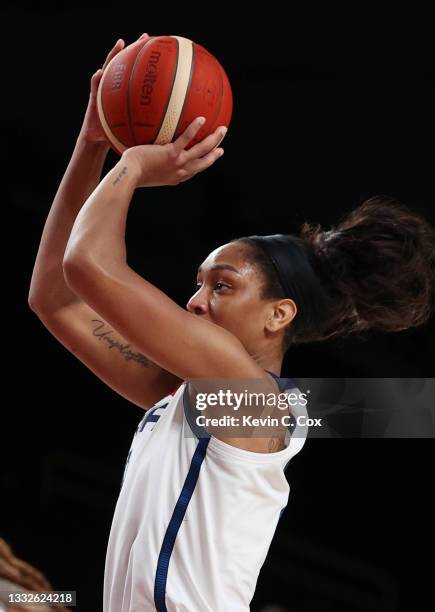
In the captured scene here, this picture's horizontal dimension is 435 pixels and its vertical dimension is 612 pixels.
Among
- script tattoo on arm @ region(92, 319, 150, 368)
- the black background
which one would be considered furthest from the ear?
the black background

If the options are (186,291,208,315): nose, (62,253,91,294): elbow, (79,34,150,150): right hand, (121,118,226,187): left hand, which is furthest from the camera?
(79,34,150,150): right hand

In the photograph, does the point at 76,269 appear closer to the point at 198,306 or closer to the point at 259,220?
the point at 198,306

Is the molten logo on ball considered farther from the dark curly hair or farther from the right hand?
the dark curly hair

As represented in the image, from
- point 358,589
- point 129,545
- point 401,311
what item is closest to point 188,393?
point 129,545

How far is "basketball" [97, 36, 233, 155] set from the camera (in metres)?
1.64

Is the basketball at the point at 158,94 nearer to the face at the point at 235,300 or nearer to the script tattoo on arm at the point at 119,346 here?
the face at the point at 235,300

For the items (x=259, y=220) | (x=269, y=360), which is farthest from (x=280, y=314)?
(x=259, y=220)

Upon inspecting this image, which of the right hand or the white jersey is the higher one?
the right hand

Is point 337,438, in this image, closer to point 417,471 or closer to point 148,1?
point 417,471

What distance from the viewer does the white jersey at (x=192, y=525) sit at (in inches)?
59.6

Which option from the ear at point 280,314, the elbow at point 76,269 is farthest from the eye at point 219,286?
the elbow at point 76,269

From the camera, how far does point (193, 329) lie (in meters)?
1.51

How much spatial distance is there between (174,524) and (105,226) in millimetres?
534

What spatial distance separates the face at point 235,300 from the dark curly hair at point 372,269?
14 cm
